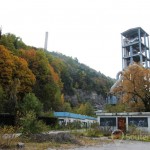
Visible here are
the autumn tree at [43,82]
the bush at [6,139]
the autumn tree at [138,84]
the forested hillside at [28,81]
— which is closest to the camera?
the bush at [6,139]

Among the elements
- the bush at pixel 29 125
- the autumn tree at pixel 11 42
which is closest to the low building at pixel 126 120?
the bush at pixel 29 125

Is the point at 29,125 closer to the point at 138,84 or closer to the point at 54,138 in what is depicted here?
the point at 54,138

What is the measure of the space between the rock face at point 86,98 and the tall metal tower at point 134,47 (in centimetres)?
1673

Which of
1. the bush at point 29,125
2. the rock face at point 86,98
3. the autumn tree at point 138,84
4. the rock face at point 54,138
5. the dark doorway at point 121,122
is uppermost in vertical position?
the rock face at point 86,98

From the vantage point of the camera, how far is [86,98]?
279ft

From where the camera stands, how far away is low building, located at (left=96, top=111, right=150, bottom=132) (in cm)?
2866

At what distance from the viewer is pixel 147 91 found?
3422 centimetres

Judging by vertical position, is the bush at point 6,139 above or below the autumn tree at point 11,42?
below

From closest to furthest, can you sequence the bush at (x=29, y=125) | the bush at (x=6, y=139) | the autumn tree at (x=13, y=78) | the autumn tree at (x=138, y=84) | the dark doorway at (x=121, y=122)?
the bush at (x=6, y=139), the bush at (x=29, y=125), the dark doorway at (x=121, y=122), the autumn tree at (x=138, y=84), the autumn tree at (x=13, y=78)

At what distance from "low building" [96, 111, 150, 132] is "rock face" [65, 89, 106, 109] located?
43988mm

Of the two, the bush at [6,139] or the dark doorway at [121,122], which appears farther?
the dark doorway at [121,122]

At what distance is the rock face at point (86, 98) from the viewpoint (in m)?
77.3

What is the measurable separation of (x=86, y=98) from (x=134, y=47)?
2235 centimetres

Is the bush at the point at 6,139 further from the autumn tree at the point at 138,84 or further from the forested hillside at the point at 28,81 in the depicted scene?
the autumn tree at the point at 138,84
